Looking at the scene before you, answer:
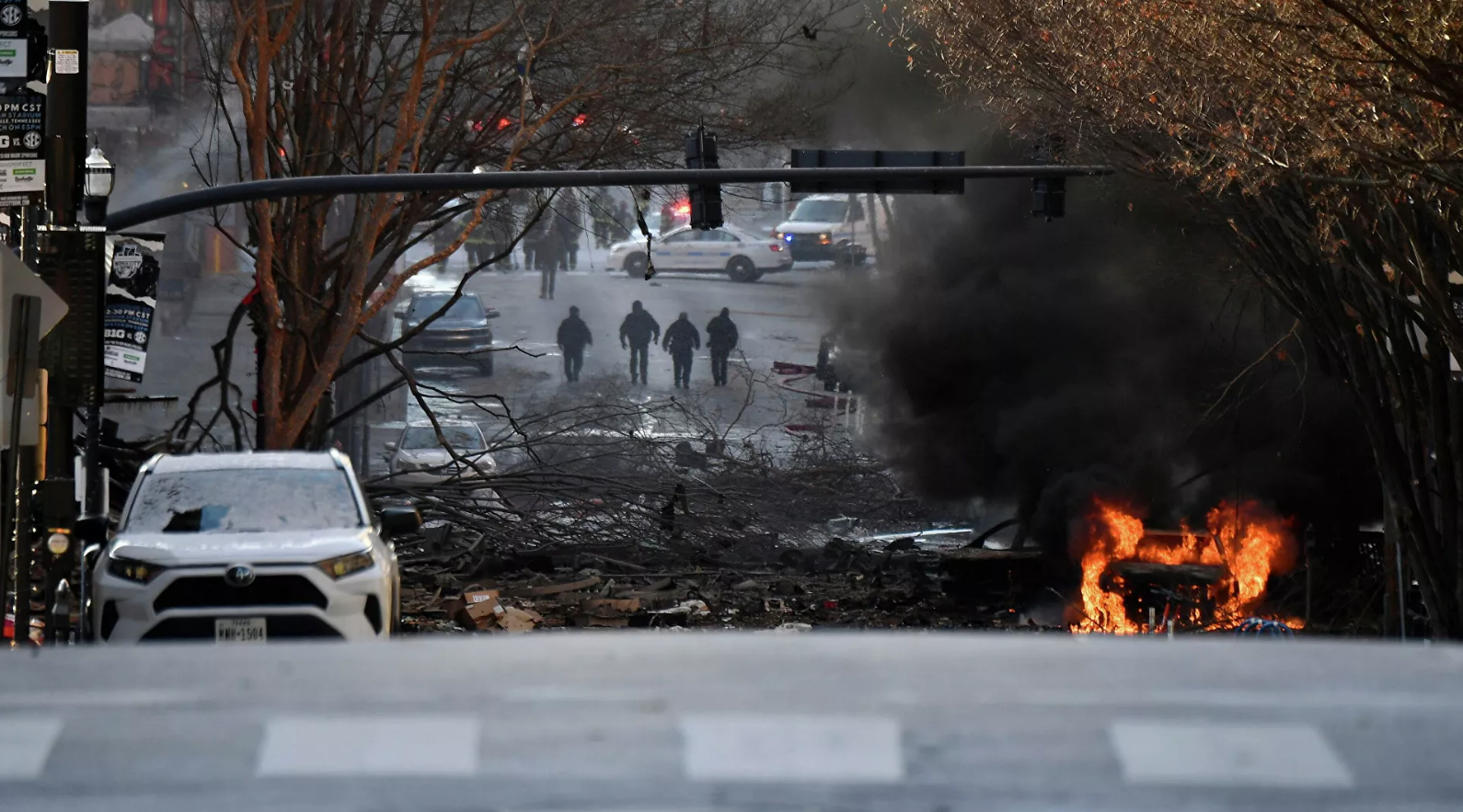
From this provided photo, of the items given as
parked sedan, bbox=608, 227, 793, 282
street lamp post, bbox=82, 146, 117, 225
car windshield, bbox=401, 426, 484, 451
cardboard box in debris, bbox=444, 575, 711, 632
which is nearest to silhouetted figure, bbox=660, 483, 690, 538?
cardboard box in debris, bbox=444, 575, 711, 632

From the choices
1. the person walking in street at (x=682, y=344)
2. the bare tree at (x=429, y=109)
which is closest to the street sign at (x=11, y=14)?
the bare tree at (x=429, y=109)

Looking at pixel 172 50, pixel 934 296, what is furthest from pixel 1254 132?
pixel 172 50

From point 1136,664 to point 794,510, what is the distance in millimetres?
24401

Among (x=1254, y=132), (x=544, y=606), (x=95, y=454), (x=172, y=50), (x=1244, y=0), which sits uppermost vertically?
(x=172, y=50)

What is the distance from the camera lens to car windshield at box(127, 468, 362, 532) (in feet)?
34.9

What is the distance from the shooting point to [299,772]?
5.79 ft

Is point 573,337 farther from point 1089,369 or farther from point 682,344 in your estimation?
point 1089,369

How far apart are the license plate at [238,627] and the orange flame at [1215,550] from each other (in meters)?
15.2

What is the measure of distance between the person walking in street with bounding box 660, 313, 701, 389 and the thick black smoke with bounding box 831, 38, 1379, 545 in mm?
7928

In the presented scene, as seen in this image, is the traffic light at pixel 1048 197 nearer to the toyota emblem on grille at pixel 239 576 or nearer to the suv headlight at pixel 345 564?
the suv headlight at pixel 345 564

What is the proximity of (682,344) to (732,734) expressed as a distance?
39.5 meters

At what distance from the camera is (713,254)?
46656mm

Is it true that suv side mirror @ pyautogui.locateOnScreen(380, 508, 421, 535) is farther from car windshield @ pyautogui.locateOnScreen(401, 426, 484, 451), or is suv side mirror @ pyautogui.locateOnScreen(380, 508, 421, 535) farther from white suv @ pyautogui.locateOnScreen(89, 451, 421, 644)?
car windshield @ pyautogui.locateOnScreen(401, 426, 484, 451)

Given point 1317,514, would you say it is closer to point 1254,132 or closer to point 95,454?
point 1254,132
